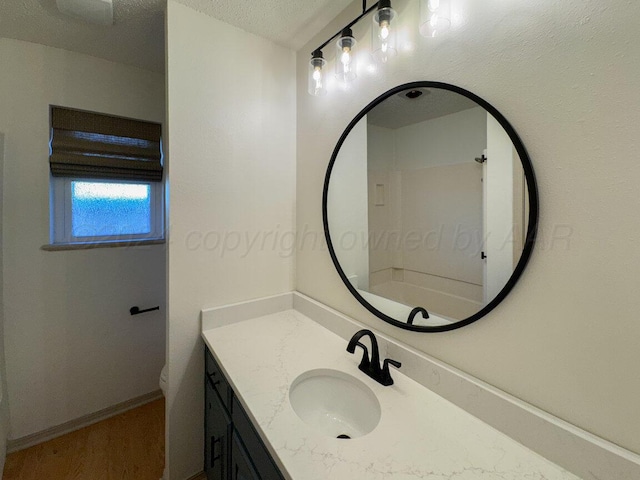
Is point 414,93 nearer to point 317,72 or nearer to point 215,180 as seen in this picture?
point 317,72

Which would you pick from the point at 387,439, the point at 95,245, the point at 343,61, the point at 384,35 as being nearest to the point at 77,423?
the point at 95,245

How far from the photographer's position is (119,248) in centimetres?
186

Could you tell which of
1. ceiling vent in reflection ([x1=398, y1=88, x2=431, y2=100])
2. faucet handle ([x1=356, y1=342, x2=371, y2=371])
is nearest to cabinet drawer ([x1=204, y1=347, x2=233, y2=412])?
faucet handle ([x1=356, y1=342, x2=371, y2=371])

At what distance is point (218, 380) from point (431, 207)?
3.70 ft

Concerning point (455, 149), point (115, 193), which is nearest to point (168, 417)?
point (115, 193)

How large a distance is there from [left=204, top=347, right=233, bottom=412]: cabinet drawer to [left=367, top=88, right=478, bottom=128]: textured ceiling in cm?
122

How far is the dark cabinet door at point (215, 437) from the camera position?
3.60ft

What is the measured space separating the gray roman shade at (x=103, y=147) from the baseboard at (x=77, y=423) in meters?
1.56

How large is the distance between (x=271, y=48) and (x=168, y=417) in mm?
1993

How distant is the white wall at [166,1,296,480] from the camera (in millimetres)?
1282

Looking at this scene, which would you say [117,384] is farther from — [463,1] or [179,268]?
[463,1]

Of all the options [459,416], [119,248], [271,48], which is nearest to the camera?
[459,416]

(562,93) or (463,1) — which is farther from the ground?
→ (463,1)

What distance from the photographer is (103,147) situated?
1.77 m
